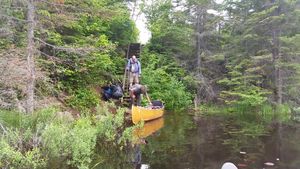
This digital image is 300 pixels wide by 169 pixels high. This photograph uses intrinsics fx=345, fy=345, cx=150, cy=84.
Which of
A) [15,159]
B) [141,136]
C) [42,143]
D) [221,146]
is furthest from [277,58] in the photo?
[15,159]

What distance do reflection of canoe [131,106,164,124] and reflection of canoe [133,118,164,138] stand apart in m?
0.23

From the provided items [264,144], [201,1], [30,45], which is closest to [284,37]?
[201,1]

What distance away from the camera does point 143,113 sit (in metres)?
12.9

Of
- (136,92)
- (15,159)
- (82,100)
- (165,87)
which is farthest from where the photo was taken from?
(165,87)

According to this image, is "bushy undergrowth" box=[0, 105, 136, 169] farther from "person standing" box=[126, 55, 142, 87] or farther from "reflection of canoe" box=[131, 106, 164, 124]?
"person standing" box=[126, 55, 142, 87]

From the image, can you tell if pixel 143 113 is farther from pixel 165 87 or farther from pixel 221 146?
pixel 165 87

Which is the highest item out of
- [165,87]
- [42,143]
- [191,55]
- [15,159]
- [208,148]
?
[191,55]

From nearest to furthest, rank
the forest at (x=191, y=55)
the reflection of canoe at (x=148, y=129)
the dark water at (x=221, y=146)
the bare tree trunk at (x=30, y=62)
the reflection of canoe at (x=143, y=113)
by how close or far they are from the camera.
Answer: the dark water at (x=221, y=146) → the bare tree trunk at (x=30, y=62) → the reflection of canoe at (x=148, y=129) → the reflection of canoe at (x=143, y=113) → the forest at (x=191, y=55)

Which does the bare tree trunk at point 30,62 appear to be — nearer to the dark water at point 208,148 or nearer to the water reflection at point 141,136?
the dark water at point 208,148

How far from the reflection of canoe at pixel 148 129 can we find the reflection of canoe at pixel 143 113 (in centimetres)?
23

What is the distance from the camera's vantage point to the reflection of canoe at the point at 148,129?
1086cm

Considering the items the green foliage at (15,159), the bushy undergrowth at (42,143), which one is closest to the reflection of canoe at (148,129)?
the bushy undergrowth at (42,143)

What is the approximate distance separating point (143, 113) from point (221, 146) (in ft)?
13.3

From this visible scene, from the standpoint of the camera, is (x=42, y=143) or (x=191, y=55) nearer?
(x=42, y=143)
